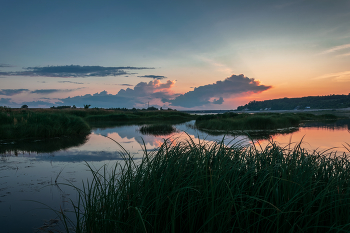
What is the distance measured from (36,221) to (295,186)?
401cm

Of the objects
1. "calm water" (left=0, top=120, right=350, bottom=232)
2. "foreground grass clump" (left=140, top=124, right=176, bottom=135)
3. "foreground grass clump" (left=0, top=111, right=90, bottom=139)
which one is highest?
"foreground grass clump" (left=0, top=111, right=90, bottom=139)

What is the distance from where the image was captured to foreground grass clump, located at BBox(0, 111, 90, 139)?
39.3ft

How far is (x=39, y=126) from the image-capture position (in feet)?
41.8

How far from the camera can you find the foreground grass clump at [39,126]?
11978 millimetres

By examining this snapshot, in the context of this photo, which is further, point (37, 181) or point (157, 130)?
point (157, 130)

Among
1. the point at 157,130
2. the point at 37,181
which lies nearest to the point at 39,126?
the point at 157,130

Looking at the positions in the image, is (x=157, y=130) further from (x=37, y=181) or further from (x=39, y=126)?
(x=37, y=181)

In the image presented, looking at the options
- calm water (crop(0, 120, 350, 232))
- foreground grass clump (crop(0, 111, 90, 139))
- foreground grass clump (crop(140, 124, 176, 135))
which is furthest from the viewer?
foreground grass clump (crop(140, 124, 176, 135))

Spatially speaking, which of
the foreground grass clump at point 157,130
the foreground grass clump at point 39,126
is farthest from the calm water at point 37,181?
the foreground grass clump at point 157,130

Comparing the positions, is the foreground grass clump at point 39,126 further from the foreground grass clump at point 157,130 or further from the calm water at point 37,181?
the foreground grass clump at point 157,130

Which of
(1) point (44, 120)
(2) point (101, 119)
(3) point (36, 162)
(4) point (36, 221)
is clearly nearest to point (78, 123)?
(1) point (44, 120)

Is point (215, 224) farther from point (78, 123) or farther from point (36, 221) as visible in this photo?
point (78, 123)

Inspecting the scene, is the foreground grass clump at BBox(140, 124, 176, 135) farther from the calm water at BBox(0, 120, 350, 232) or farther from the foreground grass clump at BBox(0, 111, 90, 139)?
the calm water at BBox(0, 120, 350, 232)

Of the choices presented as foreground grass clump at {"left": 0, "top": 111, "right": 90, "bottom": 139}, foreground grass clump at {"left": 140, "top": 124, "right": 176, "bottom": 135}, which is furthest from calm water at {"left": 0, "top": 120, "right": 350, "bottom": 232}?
foreground grass clump at {"left": 140, "top": 124, "right": 176, "bottom": 135}
